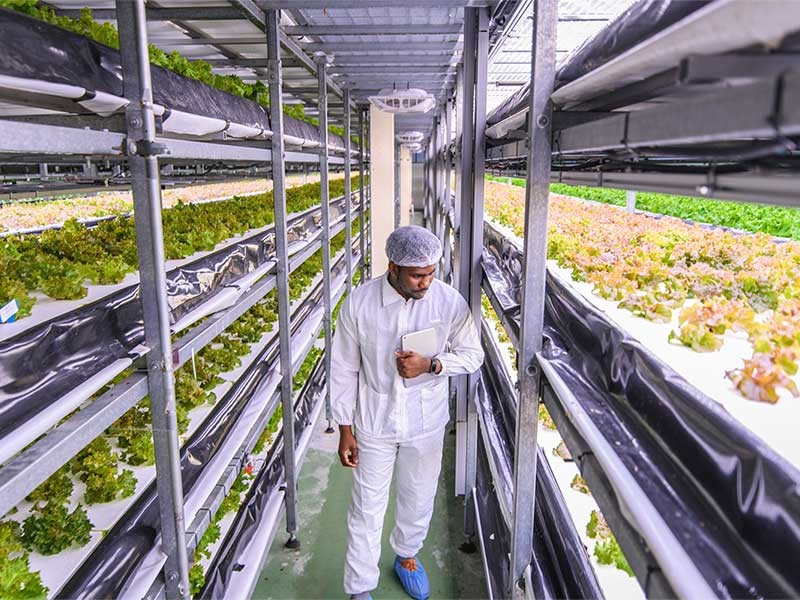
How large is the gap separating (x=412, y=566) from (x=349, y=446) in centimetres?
87

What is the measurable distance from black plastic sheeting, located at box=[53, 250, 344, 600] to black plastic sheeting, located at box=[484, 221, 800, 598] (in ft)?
5.02

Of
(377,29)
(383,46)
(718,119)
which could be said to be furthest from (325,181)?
(718,119)

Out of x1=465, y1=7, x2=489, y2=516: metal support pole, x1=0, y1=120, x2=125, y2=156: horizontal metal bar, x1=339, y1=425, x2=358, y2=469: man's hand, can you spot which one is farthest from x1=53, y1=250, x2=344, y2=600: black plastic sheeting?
x1=465, y1=7, x2=489, y2=516: metal support pole

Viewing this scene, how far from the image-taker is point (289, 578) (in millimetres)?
3604

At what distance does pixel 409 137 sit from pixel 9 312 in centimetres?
1188

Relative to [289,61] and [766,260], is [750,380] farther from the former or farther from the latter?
[289,61]

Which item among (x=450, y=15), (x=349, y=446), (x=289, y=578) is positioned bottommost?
(x=289, y=578)

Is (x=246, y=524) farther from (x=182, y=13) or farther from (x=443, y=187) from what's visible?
(x=443, y=187)

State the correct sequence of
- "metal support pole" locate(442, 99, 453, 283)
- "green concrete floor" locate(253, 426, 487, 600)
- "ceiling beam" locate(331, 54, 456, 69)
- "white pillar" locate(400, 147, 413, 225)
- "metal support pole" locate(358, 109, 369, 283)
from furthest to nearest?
"white pillar" locate(400, 147, 413, 225) → "metal support pole" locate(358, 109, 369, 283) → "metal support pole" locate(442, 99, 453, 283) → "ceiling beam" locate(331, 54, 456, 69) → "green concrete floor" locate(253, 426, 487, 600)

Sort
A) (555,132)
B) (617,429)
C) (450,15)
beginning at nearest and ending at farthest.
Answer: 1. (617,429)
2. (555,132)
3. (450,15)

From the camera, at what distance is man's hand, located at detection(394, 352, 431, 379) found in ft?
9.64

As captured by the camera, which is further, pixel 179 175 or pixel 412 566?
pixel 179 175

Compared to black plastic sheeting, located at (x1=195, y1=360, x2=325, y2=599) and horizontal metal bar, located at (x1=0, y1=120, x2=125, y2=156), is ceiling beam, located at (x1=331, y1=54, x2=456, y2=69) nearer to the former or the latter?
black plastic sheeting, located at (x1=195, y1=360, x2=325, y2=599)

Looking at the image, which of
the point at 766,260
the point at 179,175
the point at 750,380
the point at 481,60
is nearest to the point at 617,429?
the point at 750,380
